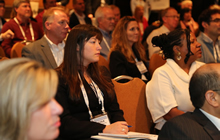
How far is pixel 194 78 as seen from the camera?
1.75 metres

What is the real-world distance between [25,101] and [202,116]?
3.84ft

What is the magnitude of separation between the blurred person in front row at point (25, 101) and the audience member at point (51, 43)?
7.09ft

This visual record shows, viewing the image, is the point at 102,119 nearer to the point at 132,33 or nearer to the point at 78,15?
the point at 132,33

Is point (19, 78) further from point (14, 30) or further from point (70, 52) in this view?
Answer: point (14, 30)

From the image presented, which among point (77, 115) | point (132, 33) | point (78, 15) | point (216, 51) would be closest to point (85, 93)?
point (77, 115)

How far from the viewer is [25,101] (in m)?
0.92

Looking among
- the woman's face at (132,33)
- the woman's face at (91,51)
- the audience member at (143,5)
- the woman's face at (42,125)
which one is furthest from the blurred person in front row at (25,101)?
the audience member at (143,5)

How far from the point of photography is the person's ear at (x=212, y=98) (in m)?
1.69

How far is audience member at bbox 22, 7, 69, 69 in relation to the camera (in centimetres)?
316

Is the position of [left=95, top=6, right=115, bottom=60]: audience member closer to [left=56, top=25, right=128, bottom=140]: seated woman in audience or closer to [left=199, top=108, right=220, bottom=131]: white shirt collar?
[left=56, top=25, right=128, bottom=140]: seated woman in audience

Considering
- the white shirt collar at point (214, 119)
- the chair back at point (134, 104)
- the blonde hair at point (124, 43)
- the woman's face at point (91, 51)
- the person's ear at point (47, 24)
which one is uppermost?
the person's ear at point (47, 24)

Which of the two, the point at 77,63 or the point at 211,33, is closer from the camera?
the point at 77,63

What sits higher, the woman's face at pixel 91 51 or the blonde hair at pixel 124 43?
the woman's face at pixel 91 51

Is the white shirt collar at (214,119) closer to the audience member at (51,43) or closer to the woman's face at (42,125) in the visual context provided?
the woman's face at (42,125)
